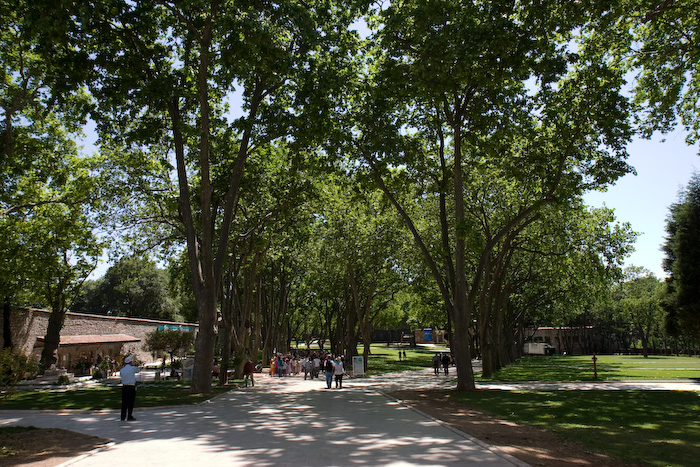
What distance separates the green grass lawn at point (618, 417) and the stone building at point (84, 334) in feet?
81.9

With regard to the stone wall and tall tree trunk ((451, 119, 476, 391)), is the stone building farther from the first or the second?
tall tree trunk ((451, 119, 476, 391))

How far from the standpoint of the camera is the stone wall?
27.8 m

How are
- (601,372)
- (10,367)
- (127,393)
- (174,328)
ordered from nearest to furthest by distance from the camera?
(10,367) < (127,393) < (601,372) < (174,328)

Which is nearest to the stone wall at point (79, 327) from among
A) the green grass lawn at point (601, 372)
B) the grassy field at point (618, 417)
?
the grassy field at point (618, 417)

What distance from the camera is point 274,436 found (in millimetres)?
9461

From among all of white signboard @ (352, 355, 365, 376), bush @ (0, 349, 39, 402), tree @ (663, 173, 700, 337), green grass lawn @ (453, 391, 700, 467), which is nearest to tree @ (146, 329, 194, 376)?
white signboard @ (352, 355, 365, 376)

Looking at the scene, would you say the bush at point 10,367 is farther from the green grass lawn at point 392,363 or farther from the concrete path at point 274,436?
the green grass lawn at point 392,363

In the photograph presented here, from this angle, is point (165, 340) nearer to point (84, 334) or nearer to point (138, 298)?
point (84, 334)

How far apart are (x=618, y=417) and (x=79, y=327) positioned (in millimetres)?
33033

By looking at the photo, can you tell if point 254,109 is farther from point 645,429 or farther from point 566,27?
point 645,429

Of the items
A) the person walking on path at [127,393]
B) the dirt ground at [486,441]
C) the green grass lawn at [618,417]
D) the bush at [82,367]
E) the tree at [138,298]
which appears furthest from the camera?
the tree at [138,298]

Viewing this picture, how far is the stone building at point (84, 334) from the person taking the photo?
91.9 feet

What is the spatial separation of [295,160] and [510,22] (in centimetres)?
924

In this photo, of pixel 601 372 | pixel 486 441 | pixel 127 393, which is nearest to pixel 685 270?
pixel 601 372
